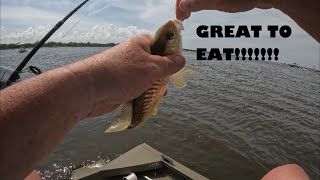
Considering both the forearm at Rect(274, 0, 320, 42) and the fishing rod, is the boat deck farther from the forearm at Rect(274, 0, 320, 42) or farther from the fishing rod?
the forearm at Rect(274, 0, 320, 42)

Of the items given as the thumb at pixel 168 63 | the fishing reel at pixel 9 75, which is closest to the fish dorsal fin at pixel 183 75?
the thumb at pixel 168 63

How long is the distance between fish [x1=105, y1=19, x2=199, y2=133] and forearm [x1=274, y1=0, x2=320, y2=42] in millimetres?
1816

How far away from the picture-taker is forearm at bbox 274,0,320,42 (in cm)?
332

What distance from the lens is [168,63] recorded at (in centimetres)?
197

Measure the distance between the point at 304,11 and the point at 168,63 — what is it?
2.21 metres

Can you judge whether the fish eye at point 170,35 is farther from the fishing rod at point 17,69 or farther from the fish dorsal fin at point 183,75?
the fishing rod at point 17,69

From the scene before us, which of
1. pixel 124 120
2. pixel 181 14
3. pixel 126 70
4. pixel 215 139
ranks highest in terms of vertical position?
pixel 181 14

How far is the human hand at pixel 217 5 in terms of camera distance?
8.54 feet

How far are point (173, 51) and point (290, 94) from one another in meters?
32.8

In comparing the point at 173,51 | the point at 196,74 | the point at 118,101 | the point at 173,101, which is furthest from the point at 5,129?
the point at 173,101

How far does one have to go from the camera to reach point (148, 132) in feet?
55.7

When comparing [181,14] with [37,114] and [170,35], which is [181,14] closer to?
[170,35]

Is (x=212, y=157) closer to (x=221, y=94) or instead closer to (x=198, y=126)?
(x=198, y=126)

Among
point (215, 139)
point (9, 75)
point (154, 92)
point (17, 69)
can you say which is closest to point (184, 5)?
point (154, 92)
